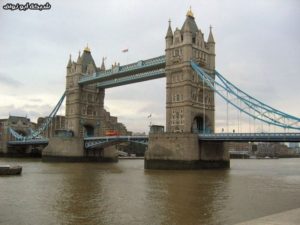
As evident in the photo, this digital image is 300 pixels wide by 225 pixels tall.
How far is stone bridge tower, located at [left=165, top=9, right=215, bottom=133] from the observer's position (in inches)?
2265

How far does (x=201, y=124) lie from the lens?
62.3 m

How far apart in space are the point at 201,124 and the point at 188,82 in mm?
8257

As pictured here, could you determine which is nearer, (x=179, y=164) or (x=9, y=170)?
(x=9, y=170)

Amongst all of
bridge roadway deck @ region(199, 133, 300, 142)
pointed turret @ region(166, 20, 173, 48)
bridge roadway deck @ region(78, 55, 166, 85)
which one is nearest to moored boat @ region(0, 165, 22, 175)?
bridge roadway deck @ region(199, 133, 300, 142)

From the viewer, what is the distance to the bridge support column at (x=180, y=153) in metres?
52.4

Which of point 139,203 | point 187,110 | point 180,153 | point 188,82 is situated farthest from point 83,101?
point 139,203

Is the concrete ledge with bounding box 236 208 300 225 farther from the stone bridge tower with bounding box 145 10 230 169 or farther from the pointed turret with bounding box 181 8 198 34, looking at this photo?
the pointed turret with bounding box 181 8 198 34

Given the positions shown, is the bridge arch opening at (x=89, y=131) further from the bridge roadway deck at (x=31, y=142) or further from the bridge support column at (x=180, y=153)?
the bridge support column at (x=180, y=153)

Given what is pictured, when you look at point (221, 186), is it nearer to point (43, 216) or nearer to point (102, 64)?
point (43, 216)

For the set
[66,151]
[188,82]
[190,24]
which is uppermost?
[190,24]

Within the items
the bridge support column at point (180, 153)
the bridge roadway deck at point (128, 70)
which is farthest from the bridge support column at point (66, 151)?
the bridge support column at point (180, 153)

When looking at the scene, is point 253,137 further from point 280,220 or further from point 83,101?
point 83,101

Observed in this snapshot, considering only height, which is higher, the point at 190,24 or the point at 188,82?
the point at 190,24

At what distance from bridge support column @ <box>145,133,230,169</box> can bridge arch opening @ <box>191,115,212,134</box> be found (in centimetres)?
386
